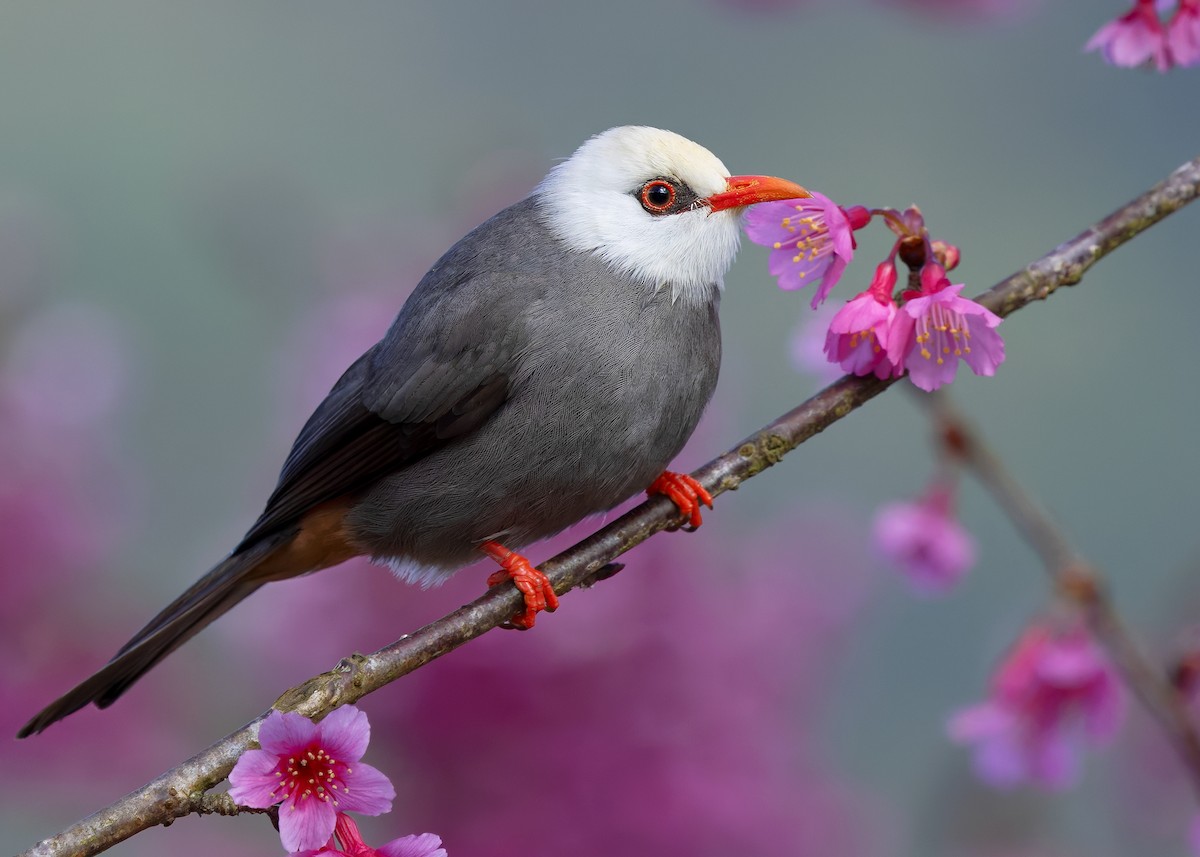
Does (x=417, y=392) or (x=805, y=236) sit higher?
(x=417, y=392)

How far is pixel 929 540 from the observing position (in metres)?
2.74

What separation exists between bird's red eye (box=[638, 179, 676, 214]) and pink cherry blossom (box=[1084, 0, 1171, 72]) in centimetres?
84

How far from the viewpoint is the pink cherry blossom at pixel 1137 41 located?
226 cm

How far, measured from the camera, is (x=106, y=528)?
4098 mm

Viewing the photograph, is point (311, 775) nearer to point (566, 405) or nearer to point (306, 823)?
point (306, 823)

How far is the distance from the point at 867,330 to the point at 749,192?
0.51m

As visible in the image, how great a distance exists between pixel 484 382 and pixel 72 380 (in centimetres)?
197

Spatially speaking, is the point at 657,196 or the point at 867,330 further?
the point at 657,196

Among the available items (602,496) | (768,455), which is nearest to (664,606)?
(602,496)

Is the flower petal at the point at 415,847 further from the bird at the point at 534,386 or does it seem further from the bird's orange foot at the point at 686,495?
the bird's orange foot at the point at 686,495

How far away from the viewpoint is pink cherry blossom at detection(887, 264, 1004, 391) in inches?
81.9

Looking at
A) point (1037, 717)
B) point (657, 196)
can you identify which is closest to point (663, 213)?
point (657, 196)

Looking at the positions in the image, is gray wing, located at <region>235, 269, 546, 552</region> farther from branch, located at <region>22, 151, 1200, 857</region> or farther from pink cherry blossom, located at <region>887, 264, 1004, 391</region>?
pink cherry blossom, located at <region>887, 264, 1004, 391</region>

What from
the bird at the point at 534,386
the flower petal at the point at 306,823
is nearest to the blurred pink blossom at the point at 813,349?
the bird at the point at 534,386
